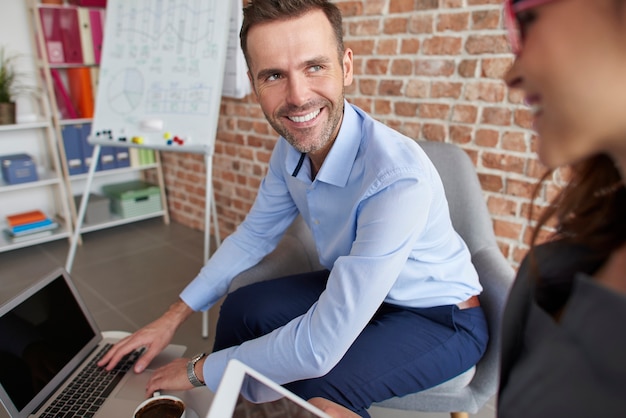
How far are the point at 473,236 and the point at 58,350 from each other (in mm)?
1166

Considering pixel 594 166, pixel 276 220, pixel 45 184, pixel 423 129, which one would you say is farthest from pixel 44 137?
pixel 594 166

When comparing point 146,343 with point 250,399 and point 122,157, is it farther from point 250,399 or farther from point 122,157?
point 122,157

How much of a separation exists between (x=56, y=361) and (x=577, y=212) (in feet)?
3.57

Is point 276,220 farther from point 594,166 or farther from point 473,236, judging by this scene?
point 594,166

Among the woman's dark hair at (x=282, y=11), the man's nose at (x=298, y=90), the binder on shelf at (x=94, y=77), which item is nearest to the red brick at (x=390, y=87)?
the woman's dark hair at (x=282, y=11)

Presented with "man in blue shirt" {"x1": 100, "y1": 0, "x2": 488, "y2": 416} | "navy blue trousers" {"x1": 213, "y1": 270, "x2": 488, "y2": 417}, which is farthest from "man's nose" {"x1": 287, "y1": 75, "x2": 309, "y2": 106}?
"navy blue trousers" {"x1": 213, "y1": 270, "x2": 488, "y2": 417}

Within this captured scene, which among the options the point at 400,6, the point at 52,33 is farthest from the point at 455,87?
the point at 52,33

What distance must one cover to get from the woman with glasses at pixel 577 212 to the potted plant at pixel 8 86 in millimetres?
2969

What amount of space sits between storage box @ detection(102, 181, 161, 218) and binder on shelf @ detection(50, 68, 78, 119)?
0.59 metres

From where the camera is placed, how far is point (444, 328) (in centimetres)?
111

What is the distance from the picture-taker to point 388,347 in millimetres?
1056

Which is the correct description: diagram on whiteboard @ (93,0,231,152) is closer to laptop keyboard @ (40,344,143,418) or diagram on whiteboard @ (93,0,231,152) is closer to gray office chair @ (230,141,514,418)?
gray office chair @ (230,141,514,418)

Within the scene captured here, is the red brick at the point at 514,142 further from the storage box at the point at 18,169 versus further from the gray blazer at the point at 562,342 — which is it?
the storage box at the point at 18,169

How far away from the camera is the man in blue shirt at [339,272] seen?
96 centimetres
